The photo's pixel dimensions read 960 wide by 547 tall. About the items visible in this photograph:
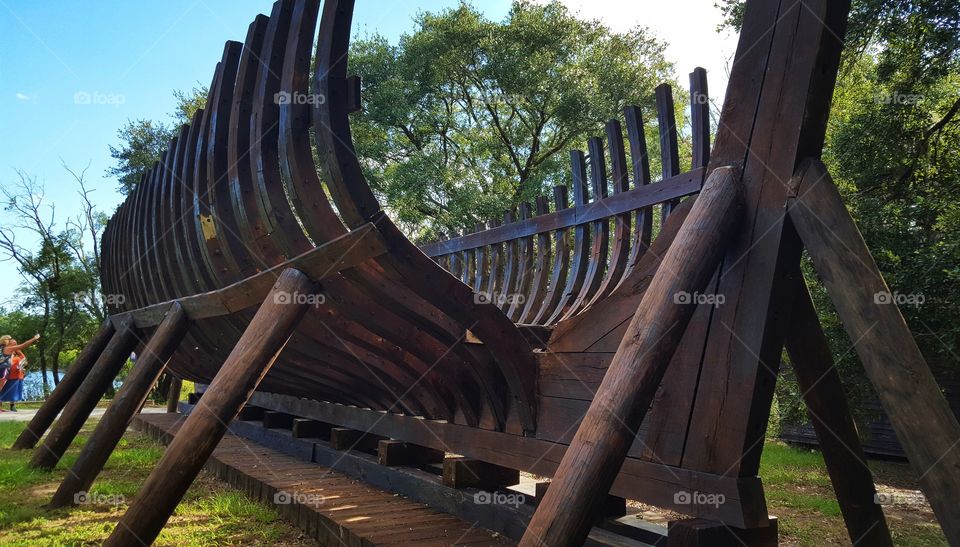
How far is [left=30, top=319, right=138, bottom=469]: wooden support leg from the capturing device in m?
5.37

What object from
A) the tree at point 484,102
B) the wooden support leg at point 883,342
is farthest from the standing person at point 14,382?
the wooden support leg at point 883,342

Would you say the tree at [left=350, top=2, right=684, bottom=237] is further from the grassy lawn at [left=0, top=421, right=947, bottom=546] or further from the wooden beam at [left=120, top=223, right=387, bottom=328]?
the wooden beam at [left=120, top=223, right=387, bottom=328]

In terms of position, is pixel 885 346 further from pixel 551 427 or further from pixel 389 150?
pixel 389 150

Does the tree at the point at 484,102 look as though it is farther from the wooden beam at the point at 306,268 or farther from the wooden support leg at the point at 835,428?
the wooden support leg at the point at 835,428

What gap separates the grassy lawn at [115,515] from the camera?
355 centimetres

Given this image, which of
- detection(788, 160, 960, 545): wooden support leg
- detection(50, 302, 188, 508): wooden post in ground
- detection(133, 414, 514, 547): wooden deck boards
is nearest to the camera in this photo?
detection(788, 160, 960, 545): wooden support leg

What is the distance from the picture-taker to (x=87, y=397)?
17.6ft

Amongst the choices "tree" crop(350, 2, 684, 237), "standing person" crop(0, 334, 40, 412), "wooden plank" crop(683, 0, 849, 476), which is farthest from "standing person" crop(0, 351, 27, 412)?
"wooden plank" crop(683, 0, 849, 476)

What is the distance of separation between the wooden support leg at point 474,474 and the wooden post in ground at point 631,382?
5.56 feet

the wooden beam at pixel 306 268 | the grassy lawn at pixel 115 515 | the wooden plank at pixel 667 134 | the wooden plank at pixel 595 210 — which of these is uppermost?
the wooden plank at pixel 667 134

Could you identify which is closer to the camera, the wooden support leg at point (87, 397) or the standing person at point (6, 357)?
the wooden support leg at point (87, 397)

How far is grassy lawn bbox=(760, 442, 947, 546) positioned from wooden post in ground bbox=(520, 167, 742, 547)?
275 cm

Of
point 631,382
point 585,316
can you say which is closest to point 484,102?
point 585,316

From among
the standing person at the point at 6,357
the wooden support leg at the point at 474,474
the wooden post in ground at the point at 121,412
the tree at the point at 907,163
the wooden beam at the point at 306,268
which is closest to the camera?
the wooden beam at the point at 306,268
